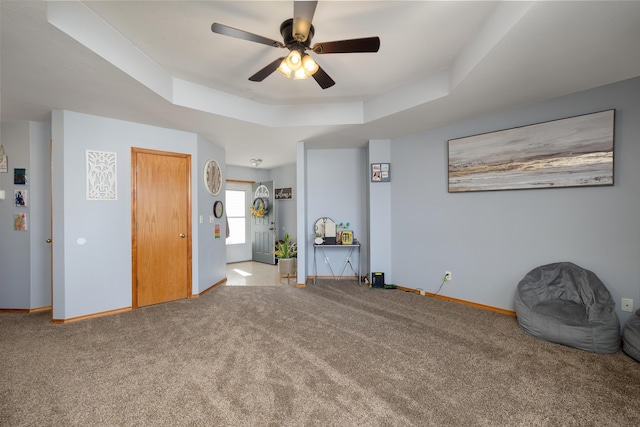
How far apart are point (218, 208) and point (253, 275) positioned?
1605 mm

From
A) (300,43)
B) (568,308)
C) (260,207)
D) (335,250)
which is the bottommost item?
(568,308)

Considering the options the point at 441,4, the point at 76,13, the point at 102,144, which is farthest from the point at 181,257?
the point at 441,4

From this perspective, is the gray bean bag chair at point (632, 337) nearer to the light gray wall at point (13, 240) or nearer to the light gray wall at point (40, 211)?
the light gray wall at point (40, 211)

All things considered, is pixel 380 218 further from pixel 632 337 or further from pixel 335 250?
pixel 632 337

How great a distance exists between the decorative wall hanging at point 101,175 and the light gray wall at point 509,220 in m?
3.89

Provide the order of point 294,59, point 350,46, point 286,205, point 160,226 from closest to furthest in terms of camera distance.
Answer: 1. point 350,46
2. point 294,59
3. point 160,226
4. point 286,205

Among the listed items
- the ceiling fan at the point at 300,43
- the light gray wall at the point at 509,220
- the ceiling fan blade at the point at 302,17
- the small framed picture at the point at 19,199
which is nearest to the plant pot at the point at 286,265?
the light gray wall at the point at 509,220

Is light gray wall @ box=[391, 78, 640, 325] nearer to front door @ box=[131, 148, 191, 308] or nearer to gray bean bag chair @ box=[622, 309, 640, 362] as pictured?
gray bean bag chair @ box=[622, 309, 640, 362]

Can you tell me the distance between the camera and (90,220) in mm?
3203

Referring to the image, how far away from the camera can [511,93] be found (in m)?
2.69

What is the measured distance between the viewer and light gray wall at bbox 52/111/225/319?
3055mm

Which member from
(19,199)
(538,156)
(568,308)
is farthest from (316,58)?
(19,199)

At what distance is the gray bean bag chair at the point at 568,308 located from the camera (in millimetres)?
2287

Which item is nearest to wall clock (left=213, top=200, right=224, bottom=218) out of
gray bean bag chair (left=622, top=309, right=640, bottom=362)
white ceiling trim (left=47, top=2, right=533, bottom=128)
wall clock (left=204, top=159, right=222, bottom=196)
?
wall clock (left=204, top=159, right=222, bottom=196)
